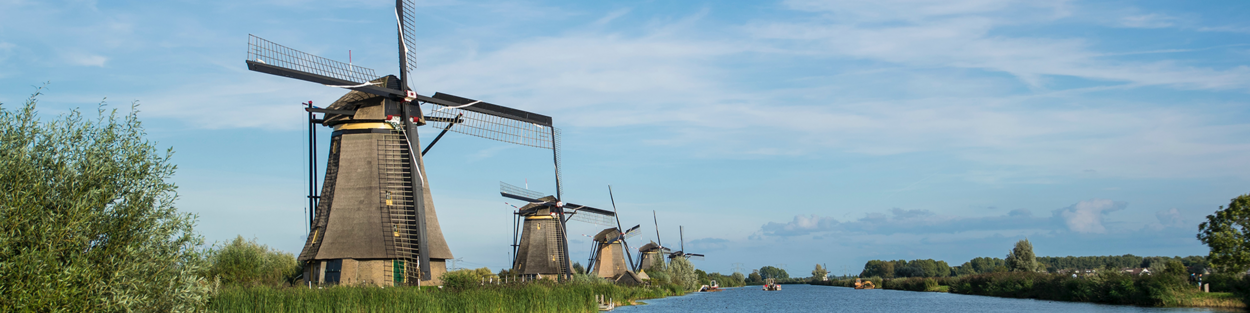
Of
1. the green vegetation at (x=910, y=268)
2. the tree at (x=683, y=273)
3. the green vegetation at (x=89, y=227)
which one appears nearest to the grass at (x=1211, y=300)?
the green vegetation at (x=89, y=227)

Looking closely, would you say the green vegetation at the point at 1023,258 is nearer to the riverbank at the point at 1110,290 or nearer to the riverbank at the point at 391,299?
the riverbank at the point at 1110,290

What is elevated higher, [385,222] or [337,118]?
[337,118]

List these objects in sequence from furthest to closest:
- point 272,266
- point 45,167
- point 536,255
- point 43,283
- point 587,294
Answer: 1. point 536,255
2. point 272,266
3. point 587,294
4. point 45,167
5. point 43,283

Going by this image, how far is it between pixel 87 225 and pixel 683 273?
63.5 meters

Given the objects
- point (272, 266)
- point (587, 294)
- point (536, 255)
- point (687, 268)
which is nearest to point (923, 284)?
point (687, 268)

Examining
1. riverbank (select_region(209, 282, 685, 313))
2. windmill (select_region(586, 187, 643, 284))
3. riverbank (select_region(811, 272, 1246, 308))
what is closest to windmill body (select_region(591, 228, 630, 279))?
windmill (select_region(586, 187, 643, 284))

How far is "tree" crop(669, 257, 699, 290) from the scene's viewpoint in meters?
69.3

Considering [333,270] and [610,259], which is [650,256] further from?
[333,270]

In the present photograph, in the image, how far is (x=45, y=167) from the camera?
355 inches

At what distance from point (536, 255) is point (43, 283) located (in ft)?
127

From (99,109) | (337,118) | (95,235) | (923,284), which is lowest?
(923,284)

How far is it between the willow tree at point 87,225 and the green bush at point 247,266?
16.2 meters

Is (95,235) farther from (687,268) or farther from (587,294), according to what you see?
(687,268)

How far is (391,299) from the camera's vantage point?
1712cm
